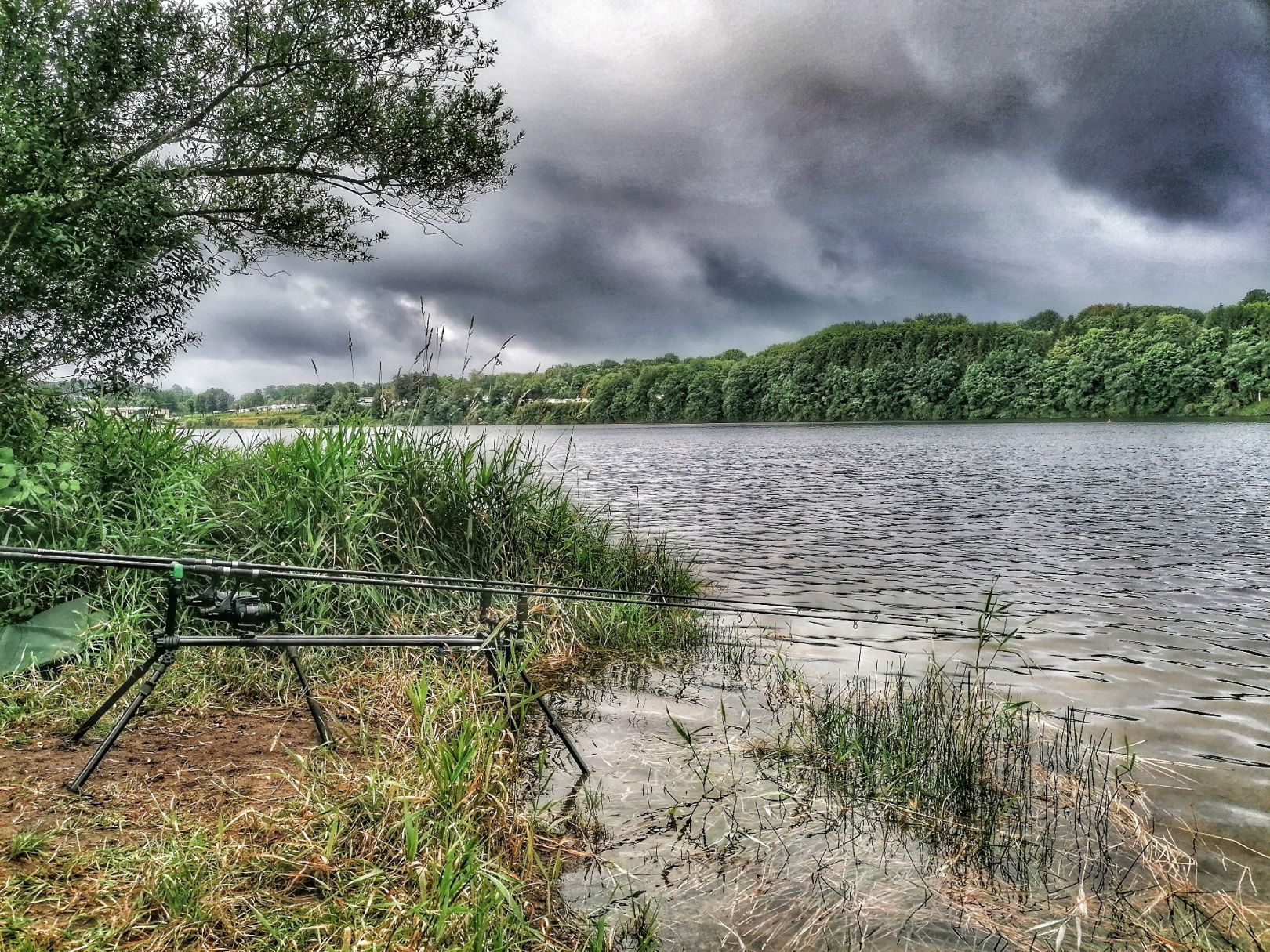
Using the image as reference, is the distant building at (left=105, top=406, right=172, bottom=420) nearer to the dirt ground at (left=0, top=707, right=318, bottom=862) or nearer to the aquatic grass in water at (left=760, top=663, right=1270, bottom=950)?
the dirt ground at (left=0, top=707, right=318, bottom=862)

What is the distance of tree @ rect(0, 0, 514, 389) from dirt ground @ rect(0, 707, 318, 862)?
380cm

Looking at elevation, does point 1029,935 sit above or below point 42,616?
below

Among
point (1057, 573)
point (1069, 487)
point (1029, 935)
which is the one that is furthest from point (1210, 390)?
point (1029, 935)

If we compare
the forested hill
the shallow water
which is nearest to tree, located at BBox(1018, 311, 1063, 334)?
the forested hill

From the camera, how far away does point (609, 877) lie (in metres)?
3.64

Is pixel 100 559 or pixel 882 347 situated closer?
pixel 100 559

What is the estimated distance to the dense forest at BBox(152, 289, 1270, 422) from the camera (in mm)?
93562

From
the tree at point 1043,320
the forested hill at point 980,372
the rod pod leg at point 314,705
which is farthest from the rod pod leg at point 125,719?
the tree at point 1043,320

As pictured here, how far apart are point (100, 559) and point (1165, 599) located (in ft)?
43.2

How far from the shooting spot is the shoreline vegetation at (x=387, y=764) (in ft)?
8.97

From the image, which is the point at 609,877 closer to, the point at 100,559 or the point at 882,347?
the point at 100,559

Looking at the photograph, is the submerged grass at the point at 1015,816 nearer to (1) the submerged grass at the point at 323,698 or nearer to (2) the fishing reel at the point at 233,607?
(1) the submerged grass at the point at 323,698

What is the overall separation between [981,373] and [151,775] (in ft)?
405

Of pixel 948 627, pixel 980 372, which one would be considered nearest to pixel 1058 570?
pixel 948 627
